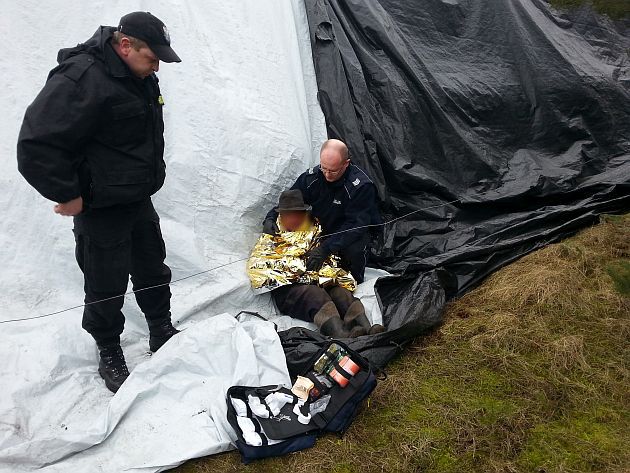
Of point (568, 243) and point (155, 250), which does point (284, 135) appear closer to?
point (155, 250)

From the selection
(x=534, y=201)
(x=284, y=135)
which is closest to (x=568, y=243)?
(x=534, y=201)

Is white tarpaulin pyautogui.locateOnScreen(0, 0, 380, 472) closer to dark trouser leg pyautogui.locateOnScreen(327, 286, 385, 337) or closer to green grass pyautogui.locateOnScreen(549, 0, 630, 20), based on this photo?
dark trouser leg pyautogui.locateOnScreen(327, 286, 385, 337)

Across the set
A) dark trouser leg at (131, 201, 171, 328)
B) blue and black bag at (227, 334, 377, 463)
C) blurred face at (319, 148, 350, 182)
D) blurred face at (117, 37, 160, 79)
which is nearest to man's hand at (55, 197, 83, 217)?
dark trouser leg at (131, 201, 171, 328)

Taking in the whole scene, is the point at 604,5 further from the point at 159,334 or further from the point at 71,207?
the point at 71,207

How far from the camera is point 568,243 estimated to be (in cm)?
385

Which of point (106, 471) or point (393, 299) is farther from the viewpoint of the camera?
point (393, 299)

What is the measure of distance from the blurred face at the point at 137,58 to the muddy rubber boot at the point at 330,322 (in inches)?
59.1

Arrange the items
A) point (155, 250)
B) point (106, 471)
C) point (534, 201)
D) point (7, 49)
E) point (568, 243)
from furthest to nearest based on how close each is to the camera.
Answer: point (534, 201) → point (568, 243) → point (7, 49) → point (155, 250) → point (106, 471)

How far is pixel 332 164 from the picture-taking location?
3516 millimetres

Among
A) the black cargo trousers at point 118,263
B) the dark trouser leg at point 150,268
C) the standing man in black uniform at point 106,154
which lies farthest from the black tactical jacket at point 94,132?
the dark trouser leg at point 150,268

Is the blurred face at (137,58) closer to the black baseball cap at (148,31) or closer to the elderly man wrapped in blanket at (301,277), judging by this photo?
the black baseball cap at (148,31)

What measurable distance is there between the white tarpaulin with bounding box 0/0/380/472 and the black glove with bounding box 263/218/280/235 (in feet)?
0.42

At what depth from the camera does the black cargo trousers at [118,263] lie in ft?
8.70

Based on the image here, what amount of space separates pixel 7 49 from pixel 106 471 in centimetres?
235
